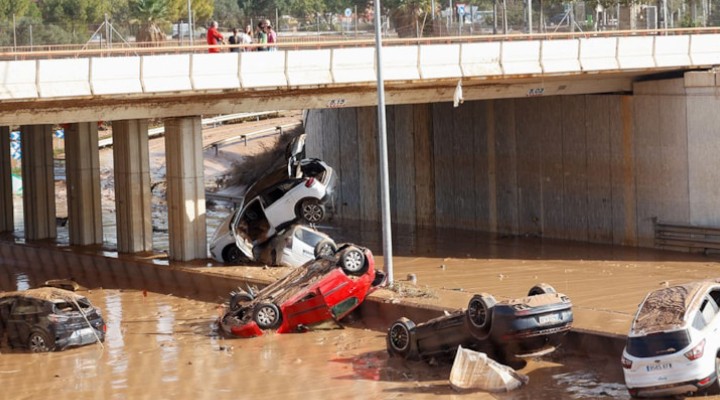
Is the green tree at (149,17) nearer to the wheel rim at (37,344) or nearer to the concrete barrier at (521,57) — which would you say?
the concrete barrier at (521,57)

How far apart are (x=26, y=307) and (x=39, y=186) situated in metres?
16.4

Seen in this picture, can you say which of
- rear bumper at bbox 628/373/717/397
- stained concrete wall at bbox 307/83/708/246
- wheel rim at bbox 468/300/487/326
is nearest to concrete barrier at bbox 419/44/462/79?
stained concrete wall at bbox 307/83/708/246

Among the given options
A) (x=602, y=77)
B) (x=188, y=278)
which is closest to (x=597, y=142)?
(x=602, y=77)

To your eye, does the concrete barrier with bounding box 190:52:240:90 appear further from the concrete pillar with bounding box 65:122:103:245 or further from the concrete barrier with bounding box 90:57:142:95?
the concrete pillar with bounding box 65:122:103:245

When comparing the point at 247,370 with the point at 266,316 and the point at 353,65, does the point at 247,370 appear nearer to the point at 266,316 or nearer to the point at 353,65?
the point at 266,316

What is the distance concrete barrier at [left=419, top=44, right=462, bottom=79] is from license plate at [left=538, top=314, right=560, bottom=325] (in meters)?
13.7

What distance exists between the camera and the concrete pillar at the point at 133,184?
31.0 m

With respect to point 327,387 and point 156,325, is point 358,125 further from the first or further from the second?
point 327,387

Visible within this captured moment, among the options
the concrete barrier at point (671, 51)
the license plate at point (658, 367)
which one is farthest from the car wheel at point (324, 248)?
the concrete barrier at point (671, 51)

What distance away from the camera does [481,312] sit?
1706 cm

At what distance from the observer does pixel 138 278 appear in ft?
Answer: 95.7

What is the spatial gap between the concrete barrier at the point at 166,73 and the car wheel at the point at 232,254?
4.12m

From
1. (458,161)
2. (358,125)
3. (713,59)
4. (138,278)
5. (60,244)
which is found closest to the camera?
(138,278)

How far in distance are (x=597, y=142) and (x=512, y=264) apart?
5.67 metres
